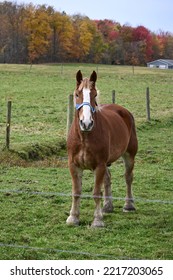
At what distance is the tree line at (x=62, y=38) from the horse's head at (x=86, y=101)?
71.6 m

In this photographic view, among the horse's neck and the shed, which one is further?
the shed

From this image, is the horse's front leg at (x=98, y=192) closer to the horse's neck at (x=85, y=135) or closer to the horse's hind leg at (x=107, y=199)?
the horse's neck at (x=85, y=135)

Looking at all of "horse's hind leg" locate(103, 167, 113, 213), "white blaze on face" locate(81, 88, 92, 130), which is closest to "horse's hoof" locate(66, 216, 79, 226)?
"horse's hind leg" locate(103, 167, 113, 213)

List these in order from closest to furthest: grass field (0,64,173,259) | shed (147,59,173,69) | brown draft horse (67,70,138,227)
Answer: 1. grass field (0,64,173,259)
2. brown draft horse (67,70,138,227)
3. shed (147,59,173,69)

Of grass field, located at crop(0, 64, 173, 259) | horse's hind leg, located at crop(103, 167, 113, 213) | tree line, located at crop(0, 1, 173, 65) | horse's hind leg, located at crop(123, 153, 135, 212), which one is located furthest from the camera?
tree line, located at crop(0, 1, 173, 65)

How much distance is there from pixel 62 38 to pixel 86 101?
7848 centimetres

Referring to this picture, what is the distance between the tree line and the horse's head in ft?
235

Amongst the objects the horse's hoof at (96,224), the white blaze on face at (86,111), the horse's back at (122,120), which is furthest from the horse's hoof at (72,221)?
the horse's back at (122,120)

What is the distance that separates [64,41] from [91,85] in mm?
77851

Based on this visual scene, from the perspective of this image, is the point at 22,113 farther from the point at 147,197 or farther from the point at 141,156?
the point at 147,197

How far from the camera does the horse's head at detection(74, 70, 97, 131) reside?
6.19 meters

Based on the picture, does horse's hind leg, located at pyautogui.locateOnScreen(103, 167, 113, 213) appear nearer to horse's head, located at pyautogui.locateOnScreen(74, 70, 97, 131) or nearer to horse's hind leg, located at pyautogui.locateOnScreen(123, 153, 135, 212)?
horse's hind leg, located at pyautogui.locateOnScreen(123, 153, 135, 212)

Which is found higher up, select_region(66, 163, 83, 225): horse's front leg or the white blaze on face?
the white blaze on face

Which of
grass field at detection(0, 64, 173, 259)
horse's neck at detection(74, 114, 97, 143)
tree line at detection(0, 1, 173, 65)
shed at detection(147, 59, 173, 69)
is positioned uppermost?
tree line at detection(0, 1, 173, 65)
